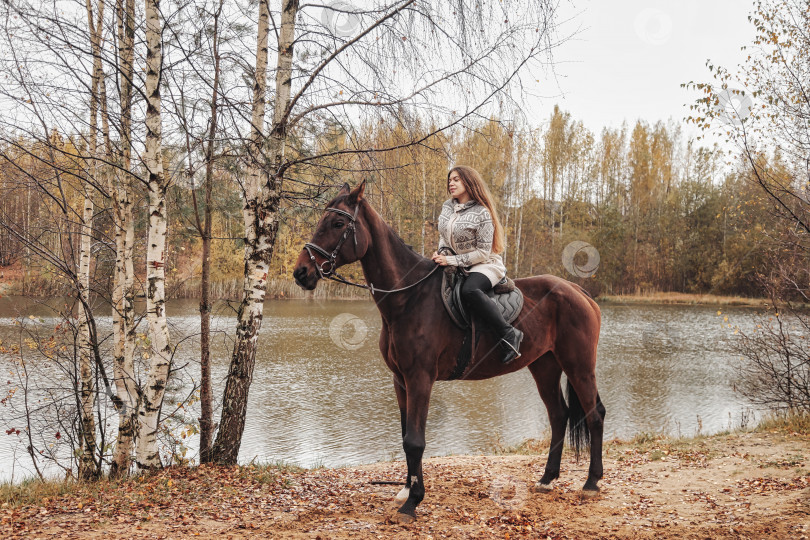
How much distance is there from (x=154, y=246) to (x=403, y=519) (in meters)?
3.35

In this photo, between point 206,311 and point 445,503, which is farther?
point 206,311

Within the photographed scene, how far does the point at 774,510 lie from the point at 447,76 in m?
4.62

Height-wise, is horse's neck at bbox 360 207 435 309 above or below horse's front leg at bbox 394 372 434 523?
above

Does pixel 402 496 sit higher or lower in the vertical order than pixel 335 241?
lower

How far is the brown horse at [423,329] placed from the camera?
4145 mm

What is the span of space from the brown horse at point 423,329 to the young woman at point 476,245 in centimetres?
21

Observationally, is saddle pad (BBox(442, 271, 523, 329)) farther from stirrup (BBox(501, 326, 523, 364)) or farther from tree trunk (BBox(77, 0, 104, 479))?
tree trunk (BBox(77, 0, 104, 479))

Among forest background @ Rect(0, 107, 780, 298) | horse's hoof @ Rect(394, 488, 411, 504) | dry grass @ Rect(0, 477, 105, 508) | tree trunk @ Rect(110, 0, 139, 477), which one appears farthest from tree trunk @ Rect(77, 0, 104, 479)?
forest background @ Rect(0, 107, 780, 298)

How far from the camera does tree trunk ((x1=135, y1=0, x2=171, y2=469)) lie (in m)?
4.86

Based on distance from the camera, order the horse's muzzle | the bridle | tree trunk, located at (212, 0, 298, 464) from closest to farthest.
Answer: the horse's muzzle < the bridle < tree trunk, located at (212, 0, 298, 464)

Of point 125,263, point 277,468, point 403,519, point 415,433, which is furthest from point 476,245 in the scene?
point 125,263

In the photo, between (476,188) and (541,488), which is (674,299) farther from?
(476,188)

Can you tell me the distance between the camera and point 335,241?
409 cm

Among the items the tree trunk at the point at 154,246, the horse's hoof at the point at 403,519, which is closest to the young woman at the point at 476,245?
the horse's hoof at the point at 403,519
